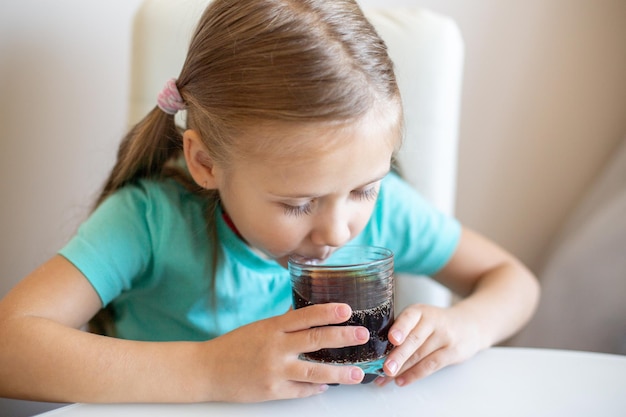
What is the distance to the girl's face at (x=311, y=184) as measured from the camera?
2.87ft

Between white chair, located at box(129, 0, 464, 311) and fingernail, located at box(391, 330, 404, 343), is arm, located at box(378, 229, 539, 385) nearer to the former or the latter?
fingernail, located at box(391, 330, 404, 343)

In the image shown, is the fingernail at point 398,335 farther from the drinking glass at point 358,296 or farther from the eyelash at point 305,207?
the eyelash at point 305,207

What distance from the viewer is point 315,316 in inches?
32.5

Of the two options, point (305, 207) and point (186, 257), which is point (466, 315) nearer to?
point (305, 207)

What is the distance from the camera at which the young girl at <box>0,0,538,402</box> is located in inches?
34.0

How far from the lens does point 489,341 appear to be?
106 cm

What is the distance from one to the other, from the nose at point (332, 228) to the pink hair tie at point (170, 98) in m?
0.28

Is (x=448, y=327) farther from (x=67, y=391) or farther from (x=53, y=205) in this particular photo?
(x=53, y=205)

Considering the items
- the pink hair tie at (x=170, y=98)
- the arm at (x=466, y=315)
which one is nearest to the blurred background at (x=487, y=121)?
the arm at (x=466, y=315)

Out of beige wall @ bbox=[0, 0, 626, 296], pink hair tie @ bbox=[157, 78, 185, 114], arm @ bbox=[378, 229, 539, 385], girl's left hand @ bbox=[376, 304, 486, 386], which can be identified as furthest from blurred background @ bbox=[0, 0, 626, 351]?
girl's left hand @ bbox=[376, 304, 486, 386]

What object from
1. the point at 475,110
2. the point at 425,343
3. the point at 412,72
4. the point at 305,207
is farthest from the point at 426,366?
the point at 475,110

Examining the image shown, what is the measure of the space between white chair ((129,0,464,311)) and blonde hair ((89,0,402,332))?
1.02 feet

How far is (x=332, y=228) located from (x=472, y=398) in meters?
0.27

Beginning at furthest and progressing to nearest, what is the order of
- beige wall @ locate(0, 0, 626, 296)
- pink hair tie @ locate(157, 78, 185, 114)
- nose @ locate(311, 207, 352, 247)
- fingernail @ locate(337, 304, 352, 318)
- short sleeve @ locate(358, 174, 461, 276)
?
1. beige wall @ locate(0, 0, 626, 296)
2. short sleeve @ locate(358, 174, 461, 276)
3. pink hair tie @ locate(157, 78, 185, 114)
4. nose @ locate(311, 207, 352, 247)
5. fingernail @ locate(337, 304, 352, 318)
